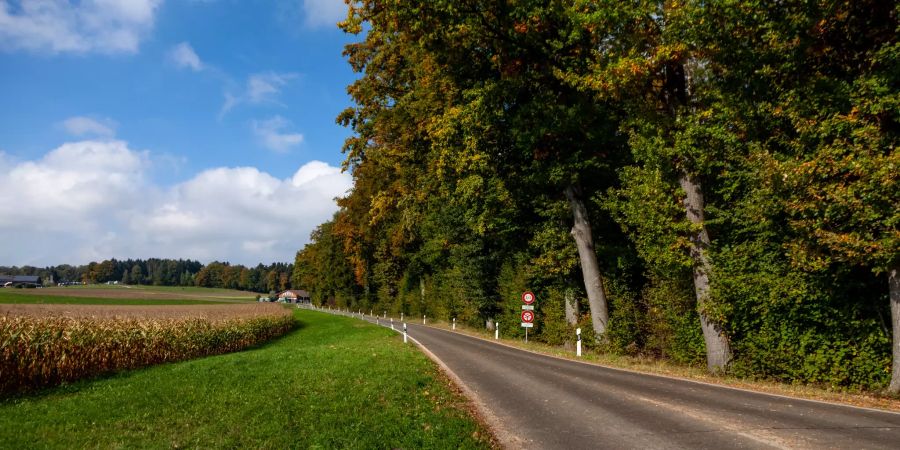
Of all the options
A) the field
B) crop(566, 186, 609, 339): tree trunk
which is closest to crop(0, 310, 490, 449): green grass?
crop(566, 186, 609, 339): tree trunk

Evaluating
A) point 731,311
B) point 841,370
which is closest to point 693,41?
point 731,311

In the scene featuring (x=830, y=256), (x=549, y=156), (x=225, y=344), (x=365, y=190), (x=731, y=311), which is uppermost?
(x=365, y=190)

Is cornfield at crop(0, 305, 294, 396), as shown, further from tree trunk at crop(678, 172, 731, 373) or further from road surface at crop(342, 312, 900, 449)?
tree trunk at crop(678, 172, 731, 373)

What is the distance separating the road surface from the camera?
6566mm

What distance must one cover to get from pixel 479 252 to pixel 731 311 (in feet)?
68.6

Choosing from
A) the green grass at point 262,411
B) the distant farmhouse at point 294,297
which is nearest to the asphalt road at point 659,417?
the green grass at point 262,411

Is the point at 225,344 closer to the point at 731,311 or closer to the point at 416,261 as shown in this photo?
the point at 731,311

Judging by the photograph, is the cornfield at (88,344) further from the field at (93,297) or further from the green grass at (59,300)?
the field at (93,297)

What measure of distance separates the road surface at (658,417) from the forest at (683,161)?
11.1 feet

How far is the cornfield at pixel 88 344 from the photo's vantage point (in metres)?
14.2

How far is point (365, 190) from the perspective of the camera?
44.7 m

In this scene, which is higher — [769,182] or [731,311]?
[769,182]

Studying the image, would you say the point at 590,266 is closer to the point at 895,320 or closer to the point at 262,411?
the point at 895,320

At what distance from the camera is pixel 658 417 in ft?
25.9
